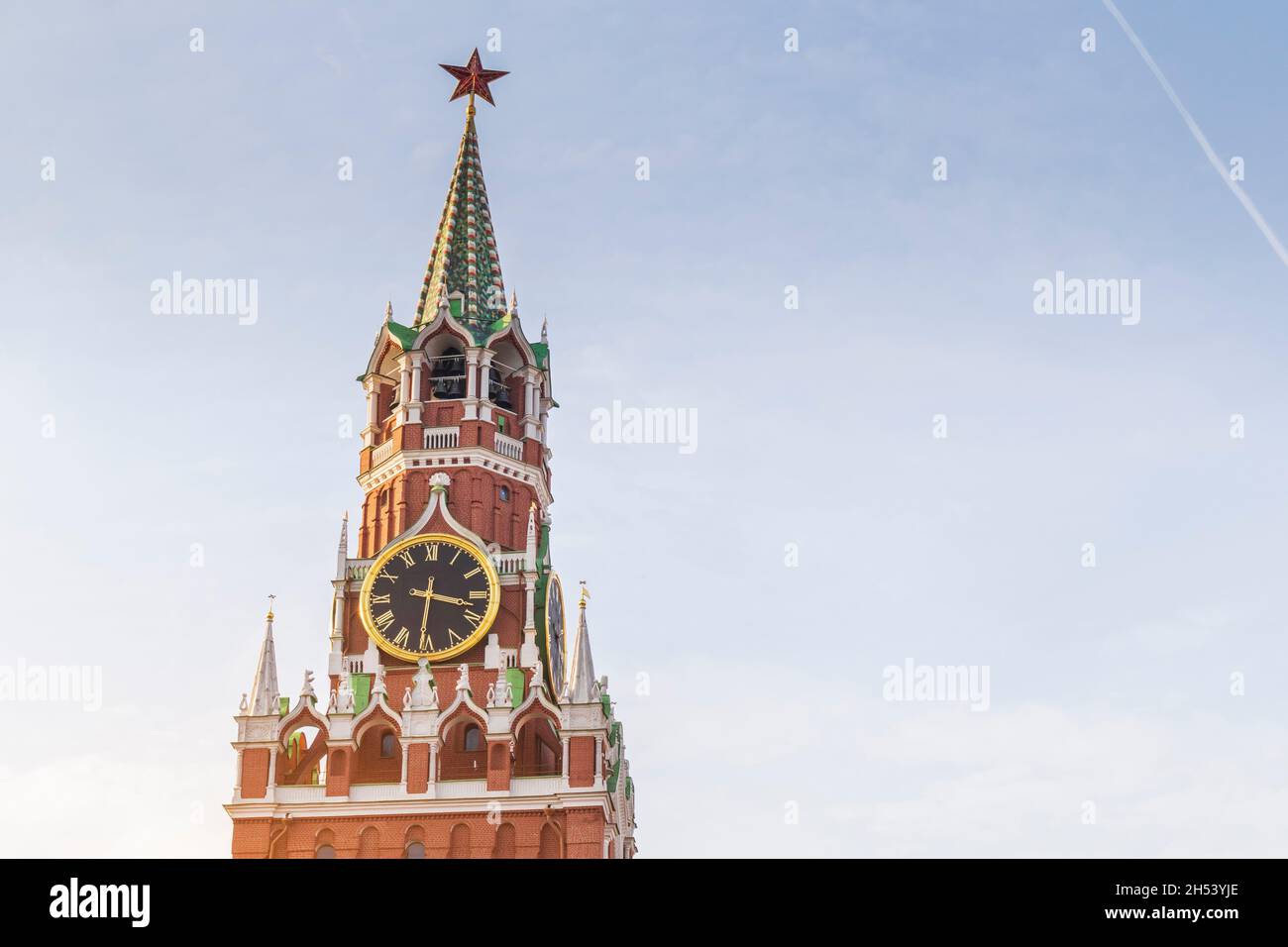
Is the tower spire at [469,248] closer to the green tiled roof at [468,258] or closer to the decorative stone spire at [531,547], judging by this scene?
the green tiled roof at [468,258]

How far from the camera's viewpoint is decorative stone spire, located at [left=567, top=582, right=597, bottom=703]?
9244 cm

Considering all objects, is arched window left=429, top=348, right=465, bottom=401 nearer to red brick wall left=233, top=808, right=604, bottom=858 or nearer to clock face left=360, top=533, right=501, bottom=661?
clock face left=360, top=533, right=501, bottom=661

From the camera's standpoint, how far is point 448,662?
9500cm

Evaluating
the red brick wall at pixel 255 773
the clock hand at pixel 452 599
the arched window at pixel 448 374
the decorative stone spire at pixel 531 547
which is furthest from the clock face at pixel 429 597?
→ the arched window at pixel 448 374

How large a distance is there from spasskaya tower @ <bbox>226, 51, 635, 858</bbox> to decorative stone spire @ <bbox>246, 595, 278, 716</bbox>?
8 cm

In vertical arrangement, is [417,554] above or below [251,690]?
above

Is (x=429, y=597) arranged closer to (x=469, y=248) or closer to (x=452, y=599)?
(x=452, y=599)

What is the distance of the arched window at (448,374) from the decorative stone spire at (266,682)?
46.1 ft

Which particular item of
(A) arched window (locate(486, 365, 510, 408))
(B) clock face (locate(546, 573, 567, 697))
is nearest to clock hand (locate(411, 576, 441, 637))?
(B) clock face (locate(546, 573, 567, 697))
